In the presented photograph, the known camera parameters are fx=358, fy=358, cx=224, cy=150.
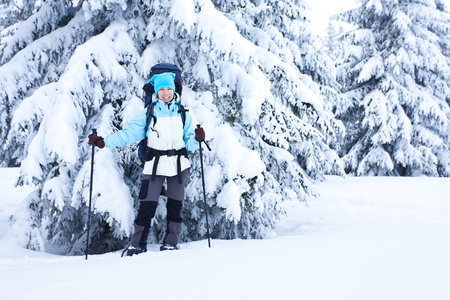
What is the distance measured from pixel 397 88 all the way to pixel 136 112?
12.4 metres

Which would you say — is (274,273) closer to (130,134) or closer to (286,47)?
(130,134)

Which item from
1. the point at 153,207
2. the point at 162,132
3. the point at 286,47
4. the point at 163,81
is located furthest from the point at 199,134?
the point at 286,47

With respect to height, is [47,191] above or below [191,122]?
below

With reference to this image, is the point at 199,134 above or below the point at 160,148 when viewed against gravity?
above

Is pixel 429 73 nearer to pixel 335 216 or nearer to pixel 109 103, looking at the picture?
pixel 335 216

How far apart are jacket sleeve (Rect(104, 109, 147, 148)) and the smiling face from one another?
0.24 m

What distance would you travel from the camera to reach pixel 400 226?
4516 mm

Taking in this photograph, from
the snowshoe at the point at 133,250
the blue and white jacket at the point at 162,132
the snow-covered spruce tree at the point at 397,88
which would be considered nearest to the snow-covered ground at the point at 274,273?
the snowshoe at the point at 133,250

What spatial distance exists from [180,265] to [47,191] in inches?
93.8

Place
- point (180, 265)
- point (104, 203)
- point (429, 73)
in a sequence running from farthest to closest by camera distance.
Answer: point (429, 73)
point (104, 203)
point (180, 265)

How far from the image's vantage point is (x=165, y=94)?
389 centimetres

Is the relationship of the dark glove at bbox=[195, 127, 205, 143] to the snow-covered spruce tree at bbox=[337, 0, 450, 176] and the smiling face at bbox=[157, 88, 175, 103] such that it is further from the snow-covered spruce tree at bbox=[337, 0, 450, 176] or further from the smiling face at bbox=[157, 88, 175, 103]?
the snow-covered spruce tree at bbox=[337, 0, 450, 176]

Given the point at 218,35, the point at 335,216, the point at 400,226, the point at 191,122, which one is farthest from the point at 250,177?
the point at 335,216

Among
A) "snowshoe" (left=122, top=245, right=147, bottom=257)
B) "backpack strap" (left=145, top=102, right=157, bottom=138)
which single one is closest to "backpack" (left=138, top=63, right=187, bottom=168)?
"backpack strap" (left=145, top=102, right=157, bottom=138)
